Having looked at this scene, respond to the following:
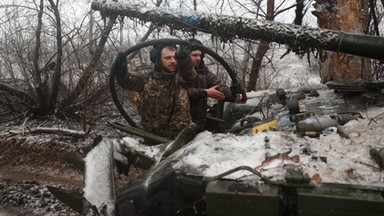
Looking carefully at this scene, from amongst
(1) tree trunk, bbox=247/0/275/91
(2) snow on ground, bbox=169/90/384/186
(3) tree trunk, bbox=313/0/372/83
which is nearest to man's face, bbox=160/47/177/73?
(2) snow on ground, bbox=169/90/384/186

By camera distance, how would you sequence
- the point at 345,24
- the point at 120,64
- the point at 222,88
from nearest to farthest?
1. the point at 120,64
2. the point at 222,88
3. the point at 345,24

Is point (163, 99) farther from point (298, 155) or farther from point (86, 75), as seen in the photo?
point (86, 75)

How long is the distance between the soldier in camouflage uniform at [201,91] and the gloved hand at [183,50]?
154mm

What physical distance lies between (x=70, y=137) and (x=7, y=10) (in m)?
3.01

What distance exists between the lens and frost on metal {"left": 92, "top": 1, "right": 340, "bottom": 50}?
2.62m

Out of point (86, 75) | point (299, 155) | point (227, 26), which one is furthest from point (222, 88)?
point (86, 75)

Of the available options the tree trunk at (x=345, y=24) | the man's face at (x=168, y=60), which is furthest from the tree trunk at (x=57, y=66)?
the tree trunk at (x=345, y=24)

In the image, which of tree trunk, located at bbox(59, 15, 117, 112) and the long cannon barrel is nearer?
the long cannon barrel

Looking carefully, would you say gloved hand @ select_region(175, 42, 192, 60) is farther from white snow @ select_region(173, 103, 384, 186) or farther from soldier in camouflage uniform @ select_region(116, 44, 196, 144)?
white snow @ select_region(173, 103, 384, 186)

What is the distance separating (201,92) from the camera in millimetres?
4078

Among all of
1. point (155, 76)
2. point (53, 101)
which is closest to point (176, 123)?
point (155, 76)

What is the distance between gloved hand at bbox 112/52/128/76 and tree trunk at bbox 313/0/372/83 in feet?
11.2

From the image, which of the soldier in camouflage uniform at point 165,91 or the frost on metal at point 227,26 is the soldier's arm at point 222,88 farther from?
the frost on metal at point 227,26

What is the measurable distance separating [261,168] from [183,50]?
1790 millimetres
